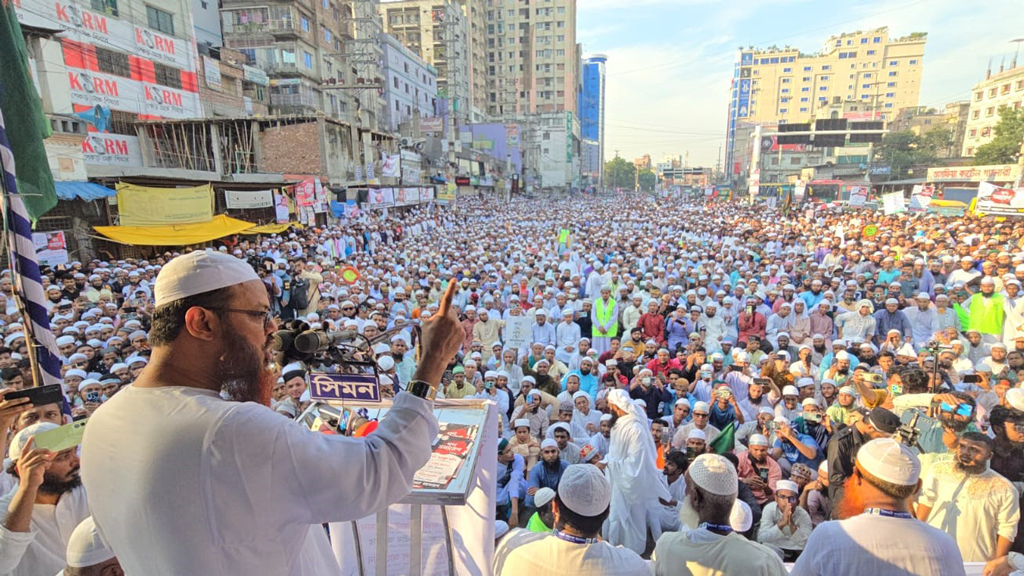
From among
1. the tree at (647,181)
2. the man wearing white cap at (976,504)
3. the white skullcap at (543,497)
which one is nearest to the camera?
the man wearing white cap at (976,504)

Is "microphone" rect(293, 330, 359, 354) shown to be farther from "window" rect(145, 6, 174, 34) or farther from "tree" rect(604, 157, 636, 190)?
"tree" rect(604, 157, 636, 190)

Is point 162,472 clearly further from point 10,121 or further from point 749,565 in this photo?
point 10,121

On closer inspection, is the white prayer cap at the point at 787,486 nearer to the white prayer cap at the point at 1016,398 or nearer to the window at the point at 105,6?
the white prayer cap at the point at 1016,398

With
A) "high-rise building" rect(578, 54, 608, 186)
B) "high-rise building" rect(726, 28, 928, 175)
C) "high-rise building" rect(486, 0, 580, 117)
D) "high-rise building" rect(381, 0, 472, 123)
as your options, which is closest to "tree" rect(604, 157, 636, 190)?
"high-rise building" rect(578, 54, 608, 186)

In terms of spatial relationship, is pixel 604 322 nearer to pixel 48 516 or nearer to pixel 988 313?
pixel 988 313

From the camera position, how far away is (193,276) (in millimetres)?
1067

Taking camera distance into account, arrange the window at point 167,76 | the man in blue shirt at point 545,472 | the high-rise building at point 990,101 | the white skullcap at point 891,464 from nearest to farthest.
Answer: the white skullcap at point 891,464 < the man in blue shirt at point 545,472 < the window at point 167,76 < the high-rise building at point 990,101

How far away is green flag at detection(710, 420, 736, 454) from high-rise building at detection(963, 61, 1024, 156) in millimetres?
48242

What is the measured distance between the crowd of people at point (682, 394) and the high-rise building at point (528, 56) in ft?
193

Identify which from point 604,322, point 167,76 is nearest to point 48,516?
point 604,322

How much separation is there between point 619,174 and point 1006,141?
70626 mm

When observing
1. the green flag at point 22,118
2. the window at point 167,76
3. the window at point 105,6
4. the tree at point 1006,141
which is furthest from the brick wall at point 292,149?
the tree at point 1006,141

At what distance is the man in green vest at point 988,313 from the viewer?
22.6 feet

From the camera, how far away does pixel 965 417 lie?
3168 millimetres
